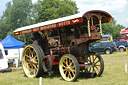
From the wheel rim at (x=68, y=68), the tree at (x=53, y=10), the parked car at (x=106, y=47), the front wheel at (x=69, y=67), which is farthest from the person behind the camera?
the tree at (x=53, y=10)

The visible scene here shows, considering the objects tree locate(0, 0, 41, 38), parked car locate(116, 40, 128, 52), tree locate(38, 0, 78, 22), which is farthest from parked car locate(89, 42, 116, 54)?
tree locate(0, 0, 41, 38)

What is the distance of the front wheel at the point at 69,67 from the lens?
7.60 m

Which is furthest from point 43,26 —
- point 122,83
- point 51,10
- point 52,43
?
point 51,10

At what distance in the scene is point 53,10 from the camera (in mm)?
37969

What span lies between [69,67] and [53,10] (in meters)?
30.9

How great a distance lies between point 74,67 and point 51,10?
3072 cm

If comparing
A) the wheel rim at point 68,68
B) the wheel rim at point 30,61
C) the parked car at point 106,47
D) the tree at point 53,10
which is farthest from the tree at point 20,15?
the wheel rim at point 68,68

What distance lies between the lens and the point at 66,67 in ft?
26.7

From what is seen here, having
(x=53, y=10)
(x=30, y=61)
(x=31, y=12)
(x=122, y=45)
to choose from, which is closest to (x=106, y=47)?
(x=122, y=45)

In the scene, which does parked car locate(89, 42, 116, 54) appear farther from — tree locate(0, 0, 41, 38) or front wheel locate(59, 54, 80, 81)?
tree locate(0, 0, 41, 38)

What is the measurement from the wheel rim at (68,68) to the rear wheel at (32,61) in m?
1.11

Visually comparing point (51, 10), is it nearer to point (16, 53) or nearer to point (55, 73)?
point (16, 53)

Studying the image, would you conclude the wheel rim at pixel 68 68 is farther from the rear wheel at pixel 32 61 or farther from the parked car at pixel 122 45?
the parked car at pixel 122 45

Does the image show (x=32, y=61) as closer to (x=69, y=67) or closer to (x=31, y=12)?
(x=69, y=67)
